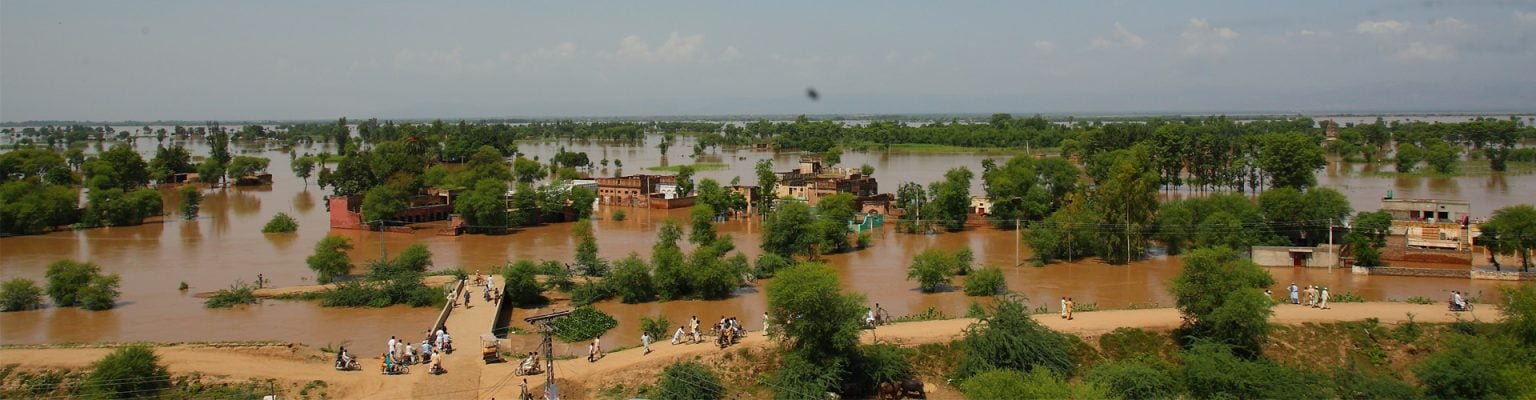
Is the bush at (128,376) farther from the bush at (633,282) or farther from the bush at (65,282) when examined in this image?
the bush at (633,282)

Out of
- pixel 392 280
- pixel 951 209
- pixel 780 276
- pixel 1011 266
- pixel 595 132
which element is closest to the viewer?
pixel 780 276

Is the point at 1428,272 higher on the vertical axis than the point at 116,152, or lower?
lower

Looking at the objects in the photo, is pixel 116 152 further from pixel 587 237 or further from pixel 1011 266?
pixel 1011 266

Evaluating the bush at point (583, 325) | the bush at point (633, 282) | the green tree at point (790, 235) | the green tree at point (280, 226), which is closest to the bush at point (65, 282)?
the bush at point (583, 325)

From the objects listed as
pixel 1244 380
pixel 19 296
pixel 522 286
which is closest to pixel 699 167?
pixel 522 286

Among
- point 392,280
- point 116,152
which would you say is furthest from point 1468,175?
point 116,152

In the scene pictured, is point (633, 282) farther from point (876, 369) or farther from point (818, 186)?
point (818, 186)
